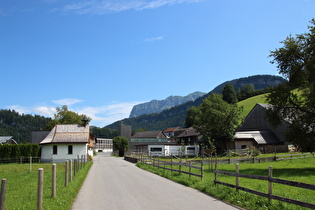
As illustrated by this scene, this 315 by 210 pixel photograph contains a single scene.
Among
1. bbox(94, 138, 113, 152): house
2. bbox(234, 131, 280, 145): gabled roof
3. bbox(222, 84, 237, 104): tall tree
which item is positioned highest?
bbox(222, 84, 237, 104): tall tree

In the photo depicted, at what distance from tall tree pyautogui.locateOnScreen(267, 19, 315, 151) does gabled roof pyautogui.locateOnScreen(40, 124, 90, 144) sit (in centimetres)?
3183

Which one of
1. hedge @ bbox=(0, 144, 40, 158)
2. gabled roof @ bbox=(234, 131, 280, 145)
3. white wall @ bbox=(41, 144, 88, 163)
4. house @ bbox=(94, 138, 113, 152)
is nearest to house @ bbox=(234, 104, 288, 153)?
gabled roof @ bbox=(234, 131, 280, 145)

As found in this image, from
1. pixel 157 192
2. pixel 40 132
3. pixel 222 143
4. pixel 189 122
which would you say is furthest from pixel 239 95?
pixel 157 192

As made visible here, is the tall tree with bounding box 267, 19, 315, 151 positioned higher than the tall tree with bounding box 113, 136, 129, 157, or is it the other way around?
the tall tree with bounding box 267, 19, 315, 151

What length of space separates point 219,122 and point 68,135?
83.9 ft

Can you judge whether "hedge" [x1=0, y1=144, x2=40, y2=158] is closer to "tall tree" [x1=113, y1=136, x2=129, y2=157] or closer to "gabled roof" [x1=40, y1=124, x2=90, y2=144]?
"gabled roof" [x1=40, y1=124, x2=90, y2=144]

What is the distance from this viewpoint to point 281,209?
8.17 m

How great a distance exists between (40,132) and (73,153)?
16.5 metres

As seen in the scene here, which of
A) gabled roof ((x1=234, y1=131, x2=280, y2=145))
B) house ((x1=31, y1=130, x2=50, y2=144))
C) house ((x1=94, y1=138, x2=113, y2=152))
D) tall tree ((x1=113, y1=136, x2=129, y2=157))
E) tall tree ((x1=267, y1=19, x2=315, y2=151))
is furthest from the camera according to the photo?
house ((x1=94, y1=138, x2=113, y2=152))

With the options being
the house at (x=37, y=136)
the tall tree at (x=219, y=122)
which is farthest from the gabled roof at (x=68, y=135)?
the tall tree at (x=219, y=122)

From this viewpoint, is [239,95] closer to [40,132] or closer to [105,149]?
[105,149]

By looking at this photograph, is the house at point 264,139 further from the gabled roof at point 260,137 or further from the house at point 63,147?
the house at point 63,147

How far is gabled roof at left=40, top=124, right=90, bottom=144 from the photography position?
151 ft

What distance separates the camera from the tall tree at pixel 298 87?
22875 millimetres
